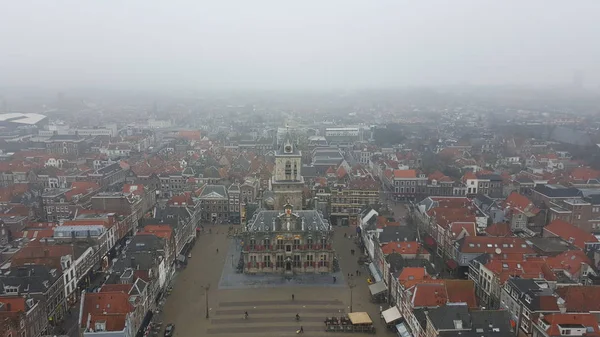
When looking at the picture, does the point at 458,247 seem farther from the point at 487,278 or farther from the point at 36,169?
the point at 36,169

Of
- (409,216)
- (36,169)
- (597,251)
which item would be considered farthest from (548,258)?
(36,169)

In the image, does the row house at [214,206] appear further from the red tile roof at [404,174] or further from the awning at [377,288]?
the awning at [377,288]

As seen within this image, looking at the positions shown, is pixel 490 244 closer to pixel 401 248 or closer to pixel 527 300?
pixel 401 248

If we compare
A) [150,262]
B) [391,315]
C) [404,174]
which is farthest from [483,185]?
[150,262]

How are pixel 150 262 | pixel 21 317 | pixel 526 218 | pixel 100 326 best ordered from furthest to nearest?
pixel 526 218
pixel 150 262
pixel 21 317
pixel 100 326

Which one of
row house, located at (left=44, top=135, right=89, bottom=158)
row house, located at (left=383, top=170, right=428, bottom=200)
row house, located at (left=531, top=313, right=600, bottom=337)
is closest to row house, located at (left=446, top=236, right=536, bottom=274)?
row house, located at (left=531, top=313, right=600, bottom=337)

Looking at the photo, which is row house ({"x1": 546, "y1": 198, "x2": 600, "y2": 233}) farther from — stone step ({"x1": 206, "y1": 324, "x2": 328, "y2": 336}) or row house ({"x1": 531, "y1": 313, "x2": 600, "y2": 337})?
stone step ({"x1": 206, "y1": 324, "x2": 328, "y2": 336})

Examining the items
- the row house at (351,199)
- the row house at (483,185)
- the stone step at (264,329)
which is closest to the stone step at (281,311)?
the stone step at (264,329)
